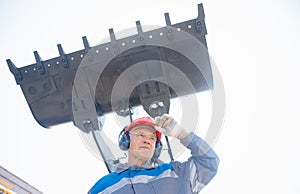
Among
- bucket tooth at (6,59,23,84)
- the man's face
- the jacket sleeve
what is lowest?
the jacket sleeve

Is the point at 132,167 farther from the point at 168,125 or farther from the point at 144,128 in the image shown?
the point at 168,125

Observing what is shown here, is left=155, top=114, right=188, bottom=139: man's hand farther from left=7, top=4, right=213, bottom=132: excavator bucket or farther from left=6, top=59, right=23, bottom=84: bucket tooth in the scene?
left=6, top=59, right=23, bottom=84: bucket tooth

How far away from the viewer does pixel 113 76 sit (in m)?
2.95

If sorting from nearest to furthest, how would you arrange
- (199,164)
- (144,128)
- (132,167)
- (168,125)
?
(168,125), (199,164), (132,167), (144,128)

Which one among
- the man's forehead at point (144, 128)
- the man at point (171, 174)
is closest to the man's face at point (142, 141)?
the man's forehead at point (144, 128)

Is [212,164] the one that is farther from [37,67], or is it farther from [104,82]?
[37,67]

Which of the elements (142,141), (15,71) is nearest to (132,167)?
(142,141)

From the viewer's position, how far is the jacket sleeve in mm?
2320

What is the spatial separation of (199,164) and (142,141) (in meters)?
0.55

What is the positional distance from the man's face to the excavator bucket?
0.31 meters

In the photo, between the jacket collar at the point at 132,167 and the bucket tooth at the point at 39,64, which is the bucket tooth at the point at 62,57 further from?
the jacket collar at the point at 132,167

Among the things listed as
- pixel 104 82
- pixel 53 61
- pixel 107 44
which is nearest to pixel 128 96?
pixel 104 82

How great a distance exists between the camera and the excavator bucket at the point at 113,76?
9.22 feet

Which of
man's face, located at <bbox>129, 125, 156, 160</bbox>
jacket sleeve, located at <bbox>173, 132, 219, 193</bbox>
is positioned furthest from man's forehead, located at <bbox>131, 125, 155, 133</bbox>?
jacket sleeve, located at <bbox>173, 132, 219, 193</bbox>
